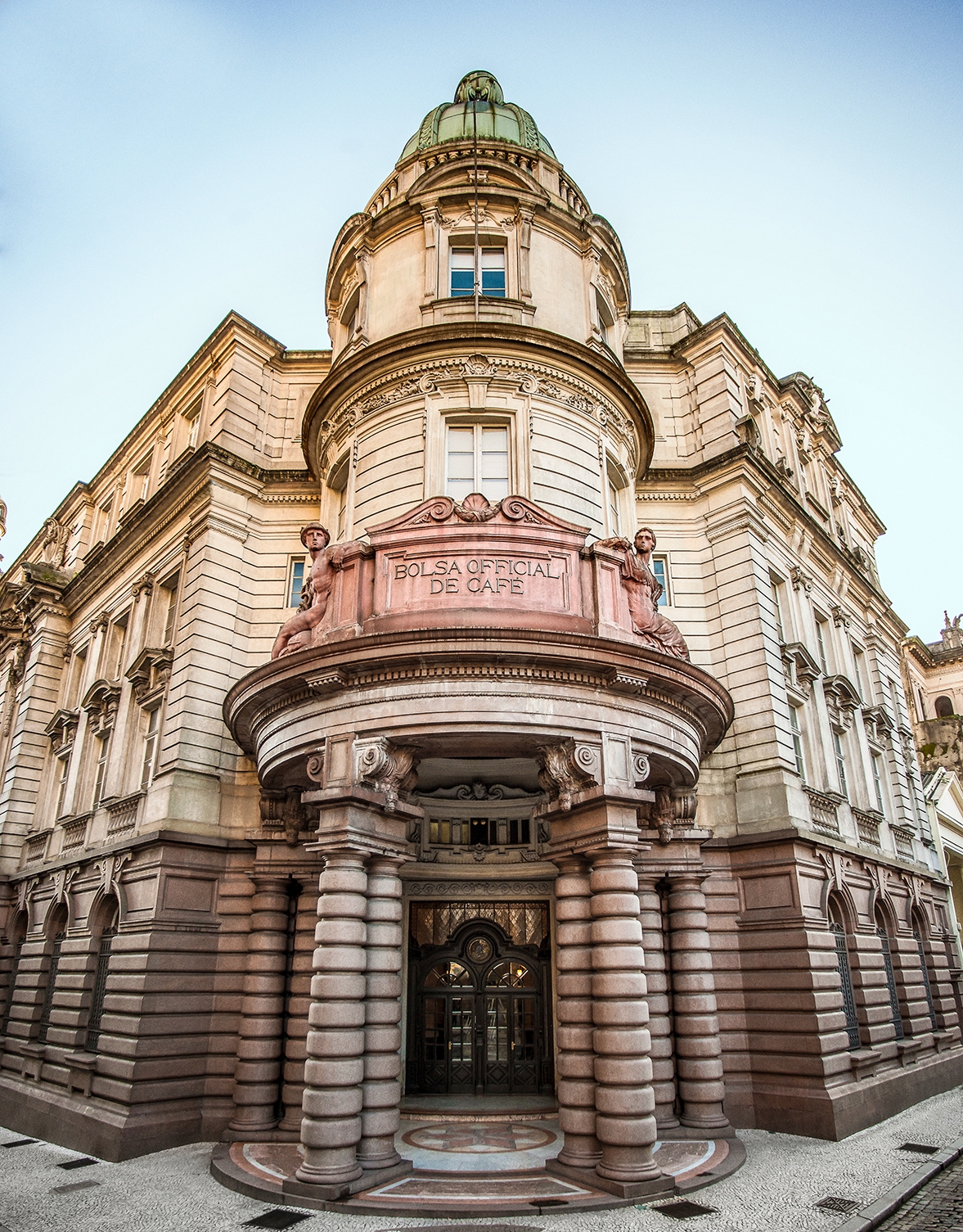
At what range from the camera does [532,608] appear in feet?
43.1

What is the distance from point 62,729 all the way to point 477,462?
53.8ft

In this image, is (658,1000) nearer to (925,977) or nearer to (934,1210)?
(934,1210)

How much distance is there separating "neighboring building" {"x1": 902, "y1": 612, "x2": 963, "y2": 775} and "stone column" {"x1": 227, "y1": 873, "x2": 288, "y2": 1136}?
111 feet

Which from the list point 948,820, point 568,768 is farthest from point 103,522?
point 948,820

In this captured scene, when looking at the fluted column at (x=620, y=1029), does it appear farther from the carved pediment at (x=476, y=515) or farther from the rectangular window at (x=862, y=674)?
the rectangular window at (x=862, y=674)

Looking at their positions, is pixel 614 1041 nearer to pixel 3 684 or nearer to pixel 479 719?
pixel 479 719

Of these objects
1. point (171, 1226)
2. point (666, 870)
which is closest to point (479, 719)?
point (666, 870)

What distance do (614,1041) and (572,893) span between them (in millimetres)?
1994

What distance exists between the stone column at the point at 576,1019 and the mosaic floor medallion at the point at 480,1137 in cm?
199

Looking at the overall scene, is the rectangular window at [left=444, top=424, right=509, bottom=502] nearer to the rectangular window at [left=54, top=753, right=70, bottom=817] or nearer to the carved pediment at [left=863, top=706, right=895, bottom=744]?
the carved pediment at [left=863, top=706, right=895, bottom=744]

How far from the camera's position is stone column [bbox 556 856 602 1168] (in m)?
11.3

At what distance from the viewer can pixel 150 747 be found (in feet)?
63.4

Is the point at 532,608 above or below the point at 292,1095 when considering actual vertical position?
above

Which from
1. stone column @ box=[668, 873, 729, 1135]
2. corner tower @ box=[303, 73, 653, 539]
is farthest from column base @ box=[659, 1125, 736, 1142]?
corner tower @ box=[303, 73, 653, 539]
